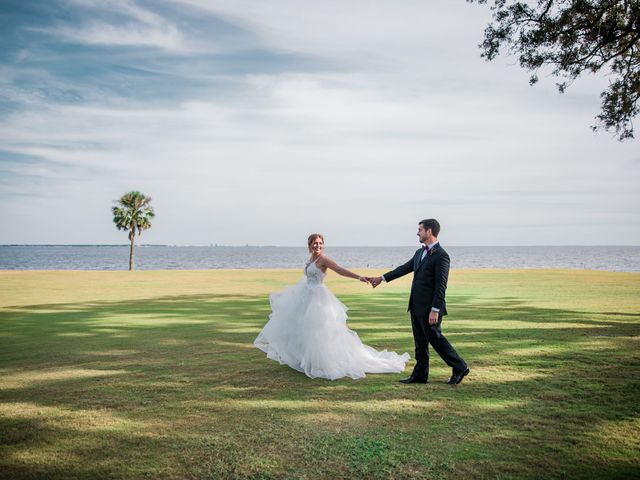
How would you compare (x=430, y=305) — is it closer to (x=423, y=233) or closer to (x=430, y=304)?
(x=430, y=304)

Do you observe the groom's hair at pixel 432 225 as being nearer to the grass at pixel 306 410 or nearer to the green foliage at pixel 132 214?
Result: the grass at pixel 306 410

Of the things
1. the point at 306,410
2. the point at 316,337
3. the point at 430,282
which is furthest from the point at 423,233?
the point at 306,410

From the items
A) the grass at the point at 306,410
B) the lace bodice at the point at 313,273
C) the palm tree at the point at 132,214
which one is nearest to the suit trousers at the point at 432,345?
the grass at the point at 306,410

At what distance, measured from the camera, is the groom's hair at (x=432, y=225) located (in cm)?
843

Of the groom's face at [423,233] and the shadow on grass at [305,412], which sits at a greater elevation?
the groom's face at [423,233]

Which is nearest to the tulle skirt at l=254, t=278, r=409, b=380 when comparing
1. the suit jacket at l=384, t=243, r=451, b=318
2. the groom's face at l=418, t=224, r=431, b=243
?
the suit jacket at l=384, t=243, r=451, b=318

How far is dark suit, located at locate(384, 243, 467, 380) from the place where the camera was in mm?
8273

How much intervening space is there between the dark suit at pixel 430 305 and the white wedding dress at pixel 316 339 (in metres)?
1.15

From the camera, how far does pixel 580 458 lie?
527cm

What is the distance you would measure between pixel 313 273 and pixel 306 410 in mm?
3308

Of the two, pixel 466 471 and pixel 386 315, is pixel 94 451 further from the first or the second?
pixel 386 315

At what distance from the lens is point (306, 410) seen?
698cm

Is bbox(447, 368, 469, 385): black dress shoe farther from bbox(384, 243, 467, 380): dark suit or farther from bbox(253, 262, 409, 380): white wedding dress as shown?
bbox(253, 262, 409, 380): white wedding dress

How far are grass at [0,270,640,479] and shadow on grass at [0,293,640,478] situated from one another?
0.03m
